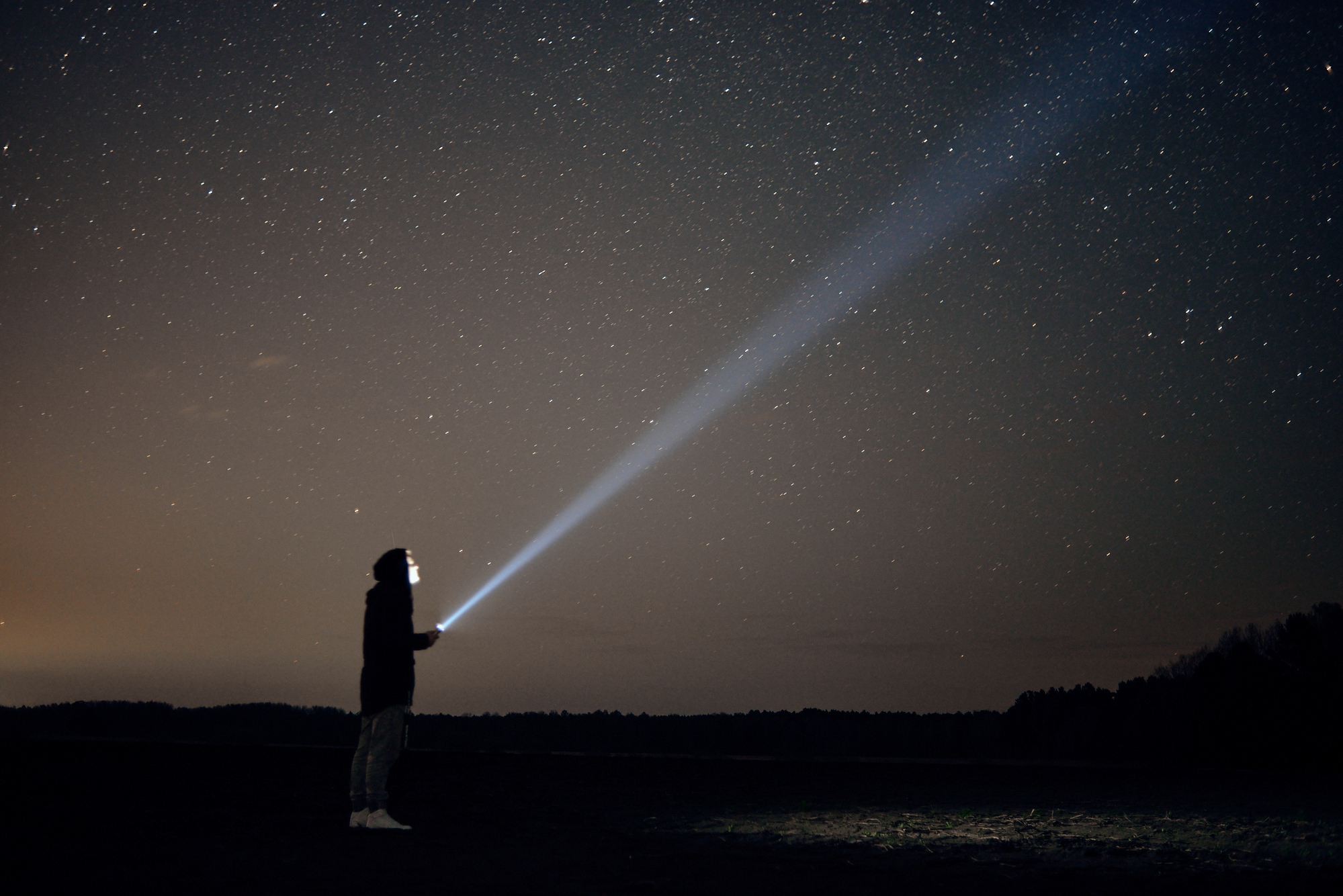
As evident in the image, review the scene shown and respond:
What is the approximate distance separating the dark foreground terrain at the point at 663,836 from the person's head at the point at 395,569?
1.95 m

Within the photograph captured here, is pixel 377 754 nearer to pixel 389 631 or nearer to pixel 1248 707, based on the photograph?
pixel 389 631

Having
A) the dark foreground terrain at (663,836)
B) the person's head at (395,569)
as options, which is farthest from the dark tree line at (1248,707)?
the person's head at (395,569)

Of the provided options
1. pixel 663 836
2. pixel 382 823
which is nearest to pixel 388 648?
pixel 382 823

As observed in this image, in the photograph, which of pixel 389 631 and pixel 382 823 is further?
pixel 389 631

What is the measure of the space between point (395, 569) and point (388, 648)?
2.38 feet

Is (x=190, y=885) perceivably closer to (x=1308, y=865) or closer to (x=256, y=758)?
(x=1308, y=865)

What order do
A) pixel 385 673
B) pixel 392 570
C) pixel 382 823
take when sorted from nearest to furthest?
pixel 382 823, pixel 385 673, pixel 392 570

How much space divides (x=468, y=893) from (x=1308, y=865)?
466 centimetres

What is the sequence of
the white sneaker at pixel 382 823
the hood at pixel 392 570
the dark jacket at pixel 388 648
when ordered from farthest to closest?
the hood at pixel 392 570, the dark jacket at pixel 388 648, the white sneaker at pixel 382 823

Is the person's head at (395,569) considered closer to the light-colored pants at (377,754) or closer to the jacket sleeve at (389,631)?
the jacket sleeve at (389,631)

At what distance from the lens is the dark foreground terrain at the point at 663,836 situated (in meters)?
4.75

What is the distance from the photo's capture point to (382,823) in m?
6.96

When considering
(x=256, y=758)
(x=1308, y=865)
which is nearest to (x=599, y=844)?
(x=1308, y=865)

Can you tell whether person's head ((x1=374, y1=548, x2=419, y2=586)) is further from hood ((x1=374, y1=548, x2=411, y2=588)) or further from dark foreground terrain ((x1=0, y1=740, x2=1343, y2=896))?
dark foreground terrain ((x1=0, y1=740, x2=1343, y2=896))
